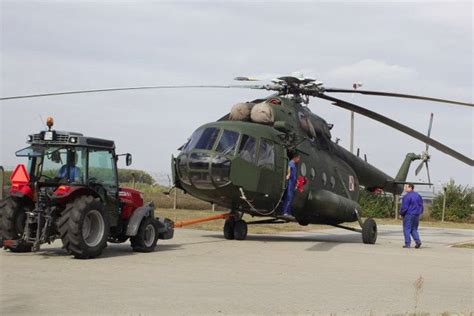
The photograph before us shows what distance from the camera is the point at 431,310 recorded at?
26.1 ft

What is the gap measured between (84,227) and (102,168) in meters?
1.51

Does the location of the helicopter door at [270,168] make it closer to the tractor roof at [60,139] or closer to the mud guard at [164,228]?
the mud guard at [164,228]

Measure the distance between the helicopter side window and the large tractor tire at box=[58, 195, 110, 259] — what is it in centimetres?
402

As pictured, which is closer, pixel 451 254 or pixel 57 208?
pixel 57 208

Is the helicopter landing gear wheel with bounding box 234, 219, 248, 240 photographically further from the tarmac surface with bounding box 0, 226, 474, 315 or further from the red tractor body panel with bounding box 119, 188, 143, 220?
the red tractor body panel with bounding box 119, 188, 143, 220

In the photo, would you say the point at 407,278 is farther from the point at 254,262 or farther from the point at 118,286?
the point at 118,286

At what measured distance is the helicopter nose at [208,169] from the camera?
50.5 feet

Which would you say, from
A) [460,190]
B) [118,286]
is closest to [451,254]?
[118,286]

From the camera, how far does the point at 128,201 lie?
13.5m

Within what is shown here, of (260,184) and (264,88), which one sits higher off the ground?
(264,88)

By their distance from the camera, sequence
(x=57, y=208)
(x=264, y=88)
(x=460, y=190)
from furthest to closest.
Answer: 1. (x=460, y=190)
2. (x=264, y=88)
3. (x=57, y=208)

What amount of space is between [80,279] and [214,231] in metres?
12.4

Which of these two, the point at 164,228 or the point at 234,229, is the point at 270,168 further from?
the point at 164,228

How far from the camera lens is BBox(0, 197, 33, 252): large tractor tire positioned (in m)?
12.2
